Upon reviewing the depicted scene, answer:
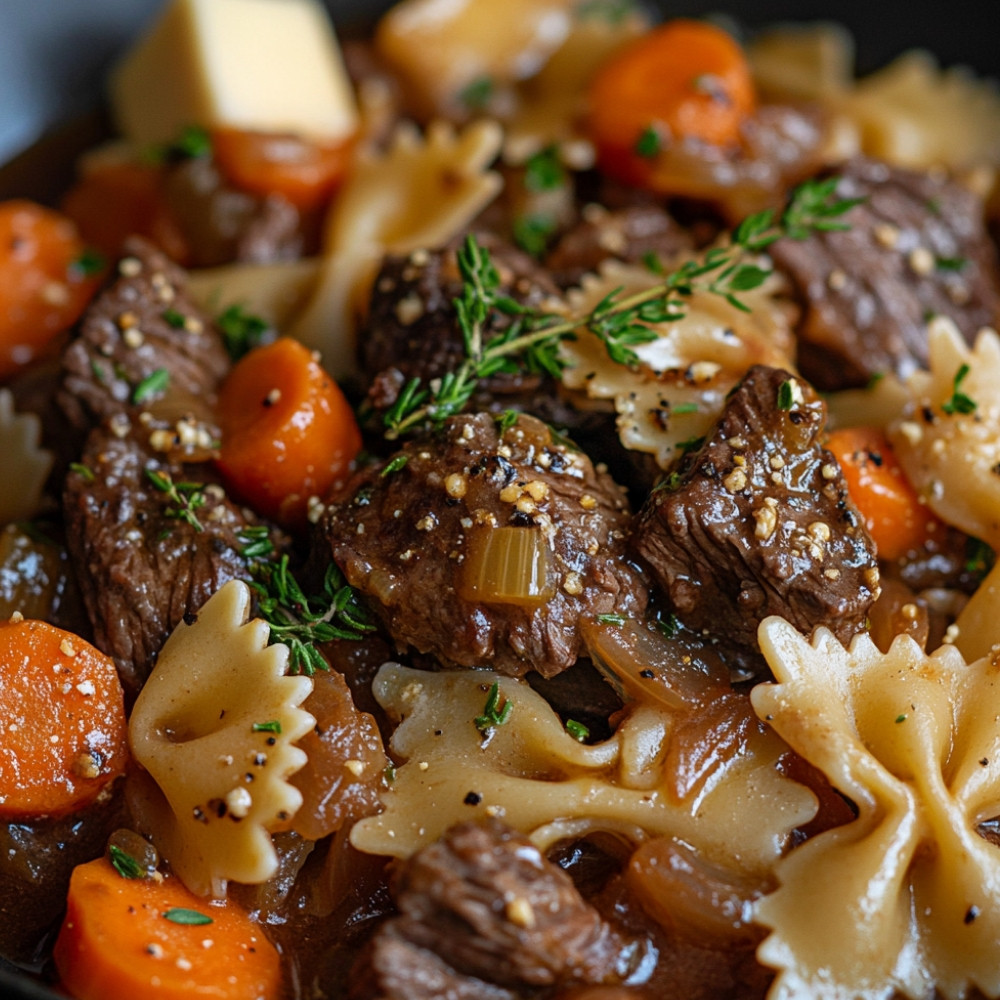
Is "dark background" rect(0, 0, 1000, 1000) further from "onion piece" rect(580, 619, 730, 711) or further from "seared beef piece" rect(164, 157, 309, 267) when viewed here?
"onion piece" rect(580, 619, 730, 711)

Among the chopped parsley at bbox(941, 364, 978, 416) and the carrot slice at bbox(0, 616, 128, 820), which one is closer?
the carrot slice at bbox(0, 616, 128, 820)

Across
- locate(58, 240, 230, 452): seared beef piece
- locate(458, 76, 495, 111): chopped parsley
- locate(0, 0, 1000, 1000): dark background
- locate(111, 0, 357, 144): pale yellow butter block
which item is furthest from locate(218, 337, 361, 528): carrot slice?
locate(0, 0, 1000, 1000): dark background

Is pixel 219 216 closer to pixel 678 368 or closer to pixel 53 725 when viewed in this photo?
pixel 678 368

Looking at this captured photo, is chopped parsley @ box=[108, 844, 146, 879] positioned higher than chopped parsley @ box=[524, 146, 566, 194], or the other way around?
chopped parsley @ box=[524, 146, 566, 194]

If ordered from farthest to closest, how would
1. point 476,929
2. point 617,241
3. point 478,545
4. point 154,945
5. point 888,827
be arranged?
1. point 617,241
2. point 478,545
3. point 888,827
4. point 154,945
5. point 476,929

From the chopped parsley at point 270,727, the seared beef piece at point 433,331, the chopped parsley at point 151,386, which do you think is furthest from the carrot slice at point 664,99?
the chopped parsley at point 270,727

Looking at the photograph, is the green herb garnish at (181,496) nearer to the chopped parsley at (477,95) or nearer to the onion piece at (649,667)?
the onion piece at (649,667)

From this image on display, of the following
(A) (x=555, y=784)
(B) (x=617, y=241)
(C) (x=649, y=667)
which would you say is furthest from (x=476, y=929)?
Result: (B) (x=617, y=241)
